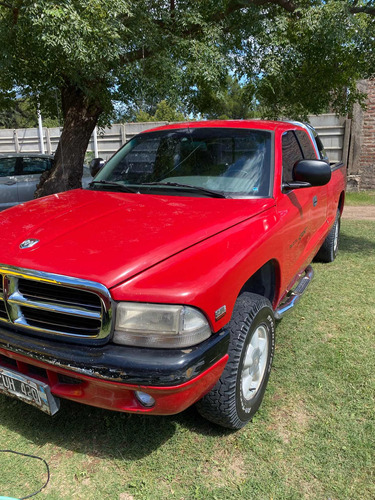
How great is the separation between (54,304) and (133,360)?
0.52 meters

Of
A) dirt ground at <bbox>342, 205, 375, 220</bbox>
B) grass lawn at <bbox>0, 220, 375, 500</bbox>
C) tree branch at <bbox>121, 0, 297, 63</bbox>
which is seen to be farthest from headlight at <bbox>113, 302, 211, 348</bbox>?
dirt ground at <bbox>342, 205, 375, 220</bbox>

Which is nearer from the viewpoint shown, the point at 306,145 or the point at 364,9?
the point at 306,145

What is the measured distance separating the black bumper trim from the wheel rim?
1.52 ft

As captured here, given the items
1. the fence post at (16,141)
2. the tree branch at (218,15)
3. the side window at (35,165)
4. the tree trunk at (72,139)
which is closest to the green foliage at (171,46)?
the tree branch at (218,15)

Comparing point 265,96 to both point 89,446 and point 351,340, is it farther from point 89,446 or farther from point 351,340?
point 89,446

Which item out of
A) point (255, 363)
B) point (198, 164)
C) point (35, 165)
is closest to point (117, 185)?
point (198, 164)

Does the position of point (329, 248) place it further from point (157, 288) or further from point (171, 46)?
point (157, 288)

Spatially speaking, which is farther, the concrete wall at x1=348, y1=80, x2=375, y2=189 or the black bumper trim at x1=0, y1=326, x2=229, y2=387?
the concrete wall at x1=348, y1=80, x2=375, y2=189

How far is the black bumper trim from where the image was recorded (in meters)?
1.87

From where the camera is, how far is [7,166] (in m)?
8.70

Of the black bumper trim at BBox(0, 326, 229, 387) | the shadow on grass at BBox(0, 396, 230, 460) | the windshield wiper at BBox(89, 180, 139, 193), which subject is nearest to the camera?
the black bumper trim at BBox(0, 326, 229, 387)

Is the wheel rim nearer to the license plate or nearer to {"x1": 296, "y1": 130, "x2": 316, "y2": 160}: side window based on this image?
the license plate

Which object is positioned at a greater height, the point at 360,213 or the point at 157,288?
the point at 157,288

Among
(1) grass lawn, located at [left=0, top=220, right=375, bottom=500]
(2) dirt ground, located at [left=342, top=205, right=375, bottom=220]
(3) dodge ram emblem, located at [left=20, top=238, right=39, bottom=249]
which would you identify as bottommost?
(1) grass lawn, located at [left=0, top=220, right=375, bottom=500]
